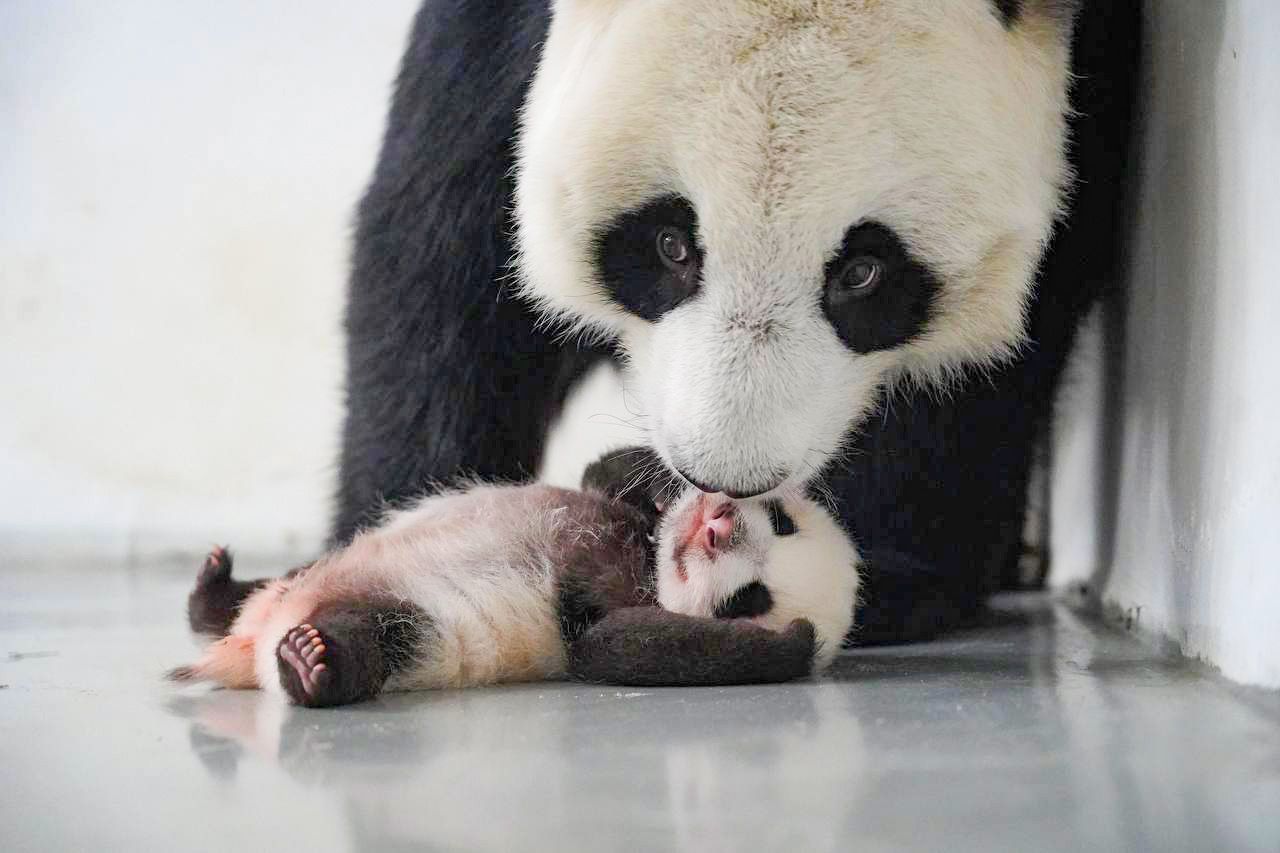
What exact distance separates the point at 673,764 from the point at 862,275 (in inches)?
27.4

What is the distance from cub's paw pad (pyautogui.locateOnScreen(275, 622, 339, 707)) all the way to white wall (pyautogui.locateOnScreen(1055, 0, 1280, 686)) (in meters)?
1.06

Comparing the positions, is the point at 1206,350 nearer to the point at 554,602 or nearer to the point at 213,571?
the point at 554,602

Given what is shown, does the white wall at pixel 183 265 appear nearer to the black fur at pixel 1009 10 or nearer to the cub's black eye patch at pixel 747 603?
the cub's black eye patch at pixel 747 603

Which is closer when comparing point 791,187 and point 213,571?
point 791,187

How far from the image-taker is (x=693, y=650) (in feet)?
6.01

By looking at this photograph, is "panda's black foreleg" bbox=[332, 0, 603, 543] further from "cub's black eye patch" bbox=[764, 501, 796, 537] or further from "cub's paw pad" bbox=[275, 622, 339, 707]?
"cub's paw pad" bbox=[275, 622, 339, 707]

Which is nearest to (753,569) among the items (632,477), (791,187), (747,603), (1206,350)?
(747,603)

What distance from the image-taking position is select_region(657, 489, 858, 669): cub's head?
197cm

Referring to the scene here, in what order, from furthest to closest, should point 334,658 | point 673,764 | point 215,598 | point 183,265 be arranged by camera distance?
1. point 183,265
2. point 215,598
3. point 334,658
4. point 673,764

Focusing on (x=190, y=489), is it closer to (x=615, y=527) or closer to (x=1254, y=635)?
(x=615, y=527)

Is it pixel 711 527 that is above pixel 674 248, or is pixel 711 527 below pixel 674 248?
below

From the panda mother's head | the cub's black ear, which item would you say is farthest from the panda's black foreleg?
the panda mother's head

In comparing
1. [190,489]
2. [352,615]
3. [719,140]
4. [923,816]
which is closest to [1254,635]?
[923,816]

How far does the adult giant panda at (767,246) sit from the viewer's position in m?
1.78
